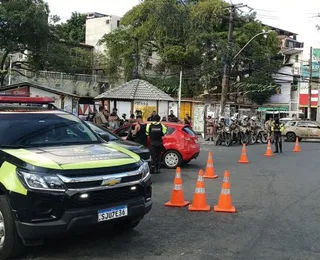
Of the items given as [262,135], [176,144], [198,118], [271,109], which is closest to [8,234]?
[176,144]

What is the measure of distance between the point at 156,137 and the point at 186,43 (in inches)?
1246

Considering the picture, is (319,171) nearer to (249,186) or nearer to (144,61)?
(249,186)

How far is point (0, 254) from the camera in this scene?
4.96m

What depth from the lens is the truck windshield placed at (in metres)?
5.60

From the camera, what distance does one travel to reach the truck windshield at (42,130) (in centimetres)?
560

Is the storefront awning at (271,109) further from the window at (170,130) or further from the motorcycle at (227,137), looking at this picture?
the window at (170,130)

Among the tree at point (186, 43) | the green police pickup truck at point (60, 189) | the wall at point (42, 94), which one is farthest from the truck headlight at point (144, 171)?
the tree at point (186, 43)

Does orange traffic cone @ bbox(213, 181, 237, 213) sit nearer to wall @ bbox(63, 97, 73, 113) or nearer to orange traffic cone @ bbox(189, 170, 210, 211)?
orange traffic cone @ bbox(189, 170, 210, 211)

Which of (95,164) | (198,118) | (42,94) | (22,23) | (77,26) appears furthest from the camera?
(77,26)

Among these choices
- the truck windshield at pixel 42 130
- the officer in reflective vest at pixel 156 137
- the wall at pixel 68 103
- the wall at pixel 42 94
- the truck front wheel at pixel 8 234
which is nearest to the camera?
the truck front wheel at pixel 8 234

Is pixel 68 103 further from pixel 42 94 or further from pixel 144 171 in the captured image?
pixel 144 171

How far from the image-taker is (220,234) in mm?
6195

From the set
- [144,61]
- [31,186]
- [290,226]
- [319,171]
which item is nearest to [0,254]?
[31,186]

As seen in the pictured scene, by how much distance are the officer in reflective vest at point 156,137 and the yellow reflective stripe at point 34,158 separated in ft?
23.3
